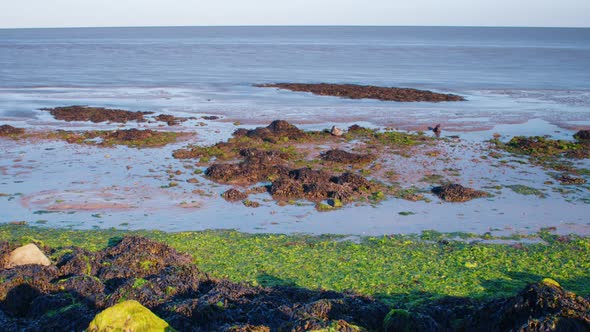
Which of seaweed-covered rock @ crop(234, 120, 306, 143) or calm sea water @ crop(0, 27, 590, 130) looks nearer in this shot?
seaweed-covered rock @ crop(234, 120, 306, 143)

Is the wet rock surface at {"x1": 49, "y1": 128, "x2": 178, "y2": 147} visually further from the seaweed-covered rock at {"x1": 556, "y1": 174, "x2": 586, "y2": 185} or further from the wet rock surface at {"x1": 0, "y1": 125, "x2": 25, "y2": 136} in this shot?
the seaweed-covered rock at {"x1": 556, "y1": 174, "x2": 586, "y2": 185}

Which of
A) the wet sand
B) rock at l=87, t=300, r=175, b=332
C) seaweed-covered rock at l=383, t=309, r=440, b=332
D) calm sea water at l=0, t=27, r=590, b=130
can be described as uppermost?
rock at l=87, t=300, r=175, b=332

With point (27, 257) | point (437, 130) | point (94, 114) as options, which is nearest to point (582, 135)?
point (437, 130)

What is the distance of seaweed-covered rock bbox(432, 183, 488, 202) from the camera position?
13344 millimetres

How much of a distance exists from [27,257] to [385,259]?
18.3 feet

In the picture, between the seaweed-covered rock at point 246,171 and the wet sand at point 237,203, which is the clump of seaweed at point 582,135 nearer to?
the wet sand at point 237,203

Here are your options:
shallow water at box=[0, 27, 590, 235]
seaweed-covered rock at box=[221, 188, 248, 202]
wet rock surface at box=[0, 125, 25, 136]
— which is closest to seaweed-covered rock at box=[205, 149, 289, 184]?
shallow water at box=[0, 27, 590, 235]

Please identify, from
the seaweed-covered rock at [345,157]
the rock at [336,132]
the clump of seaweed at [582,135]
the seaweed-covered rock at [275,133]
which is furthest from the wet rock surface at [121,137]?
the clump of seaweed at [582,135]

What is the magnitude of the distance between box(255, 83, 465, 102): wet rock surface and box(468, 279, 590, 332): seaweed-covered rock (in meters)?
25.5

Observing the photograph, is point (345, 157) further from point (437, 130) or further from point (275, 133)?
point (437, 130)

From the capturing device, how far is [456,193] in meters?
13.5

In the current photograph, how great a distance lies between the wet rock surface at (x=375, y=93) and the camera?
31633mm

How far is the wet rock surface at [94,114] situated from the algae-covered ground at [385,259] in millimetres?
13405

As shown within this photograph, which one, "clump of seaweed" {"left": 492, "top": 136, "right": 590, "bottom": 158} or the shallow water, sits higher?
"clump of seaweed" {"left": 492, "top": 136, "right": 590, "bottom": 158}
